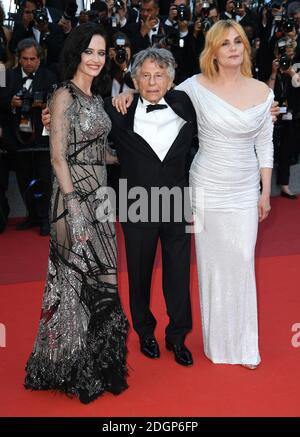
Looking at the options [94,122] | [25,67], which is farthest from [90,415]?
[25,67]

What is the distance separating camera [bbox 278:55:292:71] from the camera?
565 cm

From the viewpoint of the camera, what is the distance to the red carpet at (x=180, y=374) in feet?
8.62

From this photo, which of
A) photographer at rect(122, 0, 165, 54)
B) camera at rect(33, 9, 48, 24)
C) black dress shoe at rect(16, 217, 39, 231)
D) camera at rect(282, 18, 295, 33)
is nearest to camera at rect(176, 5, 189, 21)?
photographer at rect(122, 0, 165, 54)

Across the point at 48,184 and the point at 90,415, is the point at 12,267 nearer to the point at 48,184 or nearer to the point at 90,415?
the point at 48,184

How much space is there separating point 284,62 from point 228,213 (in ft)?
10.0

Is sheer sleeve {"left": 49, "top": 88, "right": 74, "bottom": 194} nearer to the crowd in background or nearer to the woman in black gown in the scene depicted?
the woman in black gown

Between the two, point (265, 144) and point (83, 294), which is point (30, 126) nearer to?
point (265, 144)

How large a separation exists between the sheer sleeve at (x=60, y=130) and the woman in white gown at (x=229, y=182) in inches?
23.9

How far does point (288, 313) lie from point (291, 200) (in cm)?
245

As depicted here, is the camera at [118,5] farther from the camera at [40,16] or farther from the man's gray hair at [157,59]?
the man's gray hair at [157,59]

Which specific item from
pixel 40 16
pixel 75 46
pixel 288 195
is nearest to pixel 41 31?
pixel 40 16

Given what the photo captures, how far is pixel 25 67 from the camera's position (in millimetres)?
5039

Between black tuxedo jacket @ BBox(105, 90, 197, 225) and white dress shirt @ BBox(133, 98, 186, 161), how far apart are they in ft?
0.06

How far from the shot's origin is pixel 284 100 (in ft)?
19.1
